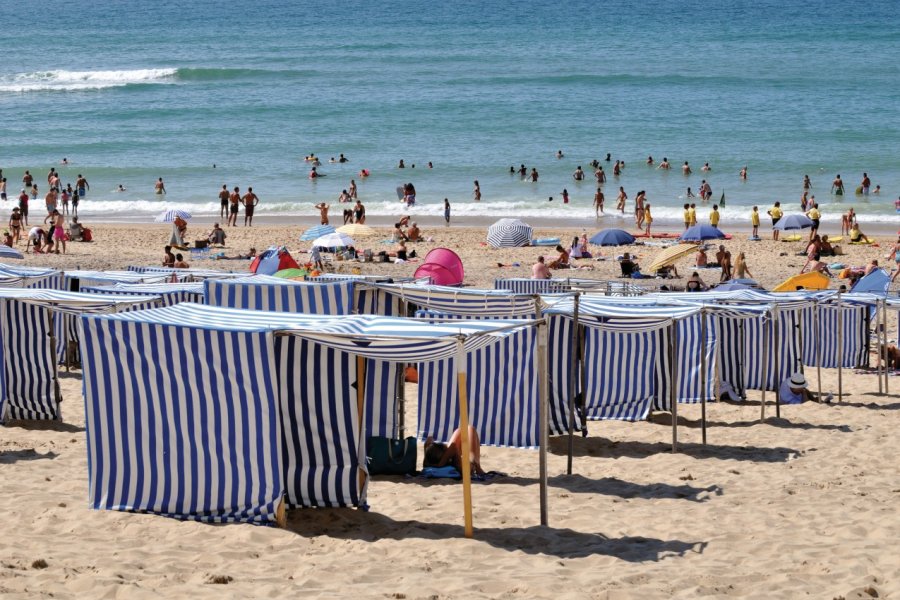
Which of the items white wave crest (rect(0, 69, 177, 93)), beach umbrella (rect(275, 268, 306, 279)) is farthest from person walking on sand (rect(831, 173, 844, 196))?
white wave crest (rect(0, 69, 177, 93))

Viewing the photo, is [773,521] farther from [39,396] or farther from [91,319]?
[39,396]

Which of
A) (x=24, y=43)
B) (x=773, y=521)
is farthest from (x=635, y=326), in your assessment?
(x=24, y=43)

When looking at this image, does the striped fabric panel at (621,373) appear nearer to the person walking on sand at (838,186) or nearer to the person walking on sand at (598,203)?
the person walking on sand at (598,203)

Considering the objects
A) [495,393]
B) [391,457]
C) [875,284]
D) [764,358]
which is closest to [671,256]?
[875,284]

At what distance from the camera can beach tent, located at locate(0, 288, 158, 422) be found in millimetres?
9539

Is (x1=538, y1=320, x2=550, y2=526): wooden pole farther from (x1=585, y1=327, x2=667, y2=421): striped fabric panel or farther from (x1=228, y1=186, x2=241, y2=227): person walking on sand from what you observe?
(x1=228, y1=186, x2=241, y2=227): person walking on sand

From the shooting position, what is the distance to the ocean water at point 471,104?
35.6 metres

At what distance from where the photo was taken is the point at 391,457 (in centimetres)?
841

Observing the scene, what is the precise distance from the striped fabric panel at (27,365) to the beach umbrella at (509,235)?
14.5 metres

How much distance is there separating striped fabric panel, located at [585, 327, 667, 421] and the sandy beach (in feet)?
0.89

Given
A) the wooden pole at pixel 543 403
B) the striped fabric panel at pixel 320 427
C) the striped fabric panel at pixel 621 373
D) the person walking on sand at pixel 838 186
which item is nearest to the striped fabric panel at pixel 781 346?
the striped fabric panel at pixel 621 373

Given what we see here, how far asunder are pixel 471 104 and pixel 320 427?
43.2 meters

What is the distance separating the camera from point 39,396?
9930mm

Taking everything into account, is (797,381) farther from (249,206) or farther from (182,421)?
(249,206)
